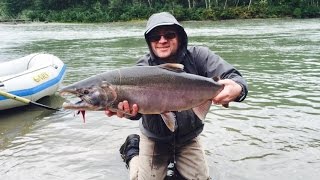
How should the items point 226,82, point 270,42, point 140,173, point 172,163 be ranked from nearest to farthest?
point 226,82 → point 140,173 → point 172,163 → point 270,42

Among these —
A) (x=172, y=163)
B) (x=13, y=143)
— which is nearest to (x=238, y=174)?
(x=172, y=163)

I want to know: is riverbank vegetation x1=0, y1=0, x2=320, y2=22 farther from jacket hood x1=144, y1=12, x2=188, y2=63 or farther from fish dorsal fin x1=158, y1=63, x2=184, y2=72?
fish dorsal fin x1=158, y1=63, x2=184, y2=72

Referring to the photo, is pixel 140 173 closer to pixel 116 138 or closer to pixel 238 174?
pixel 238 174

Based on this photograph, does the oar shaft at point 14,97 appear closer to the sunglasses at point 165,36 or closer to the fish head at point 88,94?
the sunglasses at point 165,36

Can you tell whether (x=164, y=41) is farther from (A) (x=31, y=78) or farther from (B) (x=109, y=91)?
(A) (x=31, y=78)

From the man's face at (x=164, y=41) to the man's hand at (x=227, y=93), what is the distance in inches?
33.7

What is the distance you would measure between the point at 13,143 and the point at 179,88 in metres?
4.14

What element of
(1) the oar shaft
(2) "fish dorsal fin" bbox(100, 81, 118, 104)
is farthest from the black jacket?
(1) the oar shaft

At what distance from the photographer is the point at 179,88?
3.45 metres

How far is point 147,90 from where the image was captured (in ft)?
11.1

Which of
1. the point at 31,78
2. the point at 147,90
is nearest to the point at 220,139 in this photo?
the point at 147,90

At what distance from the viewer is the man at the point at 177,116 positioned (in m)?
4.07

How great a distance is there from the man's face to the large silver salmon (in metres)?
0.75

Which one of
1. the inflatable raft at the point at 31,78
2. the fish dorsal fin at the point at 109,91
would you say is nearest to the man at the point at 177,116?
the fish dorsal fin at the point at 109,91
